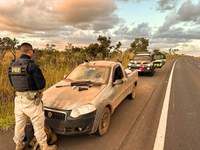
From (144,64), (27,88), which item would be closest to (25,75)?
(27,88)

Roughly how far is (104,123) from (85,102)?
2.60 ft

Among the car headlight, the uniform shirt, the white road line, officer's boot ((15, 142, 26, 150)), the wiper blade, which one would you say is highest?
the uniform shirt

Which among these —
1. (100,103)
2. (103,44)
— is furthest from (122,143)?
(103,44)

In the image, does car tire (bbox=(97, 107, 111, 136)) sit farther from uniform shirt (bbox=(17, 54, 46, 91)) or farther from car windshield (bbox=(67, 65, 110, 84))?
uniform shirt (bbox=(17, 54, 46, 91))

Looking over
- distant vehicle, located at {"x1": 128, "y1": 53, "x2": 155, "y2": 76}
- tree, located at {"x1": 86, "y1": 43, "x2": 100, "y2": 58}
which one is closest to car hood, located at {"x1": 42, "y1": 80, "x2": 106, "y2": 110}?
distant vehicle, located at {"x1": 128, "y1": 53, "x2": 155, "y2": 76}

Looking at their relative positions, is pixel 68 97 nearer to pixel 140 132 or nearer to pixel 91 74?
pixel 91 74

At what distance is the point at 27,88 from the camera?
10.0 feet

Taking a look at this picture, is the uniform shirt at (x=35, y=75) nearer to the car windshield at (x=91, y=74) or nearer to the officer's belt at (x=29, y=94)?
the officer's belt at (x=29, y=94)

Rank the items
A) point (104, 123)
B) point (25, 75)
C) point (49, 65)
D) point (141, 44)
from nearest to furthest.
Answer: point (25, 75) < point (104, 123) < point (49, 65) < point (141, 44)

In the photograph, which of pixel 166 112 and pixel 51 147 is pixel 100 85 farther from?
pixel 166 112

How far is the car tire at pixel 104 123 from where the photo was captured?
4.03m

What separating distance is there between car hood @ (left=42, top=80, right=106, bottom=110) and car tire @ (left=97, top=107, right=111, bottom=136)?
476 mm

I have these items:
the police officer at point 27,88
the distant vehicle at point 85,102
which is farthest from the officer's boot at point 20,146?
the distant vehicle at point 85,102

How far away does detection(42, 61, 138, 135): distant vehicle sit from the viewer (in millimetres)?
3658
